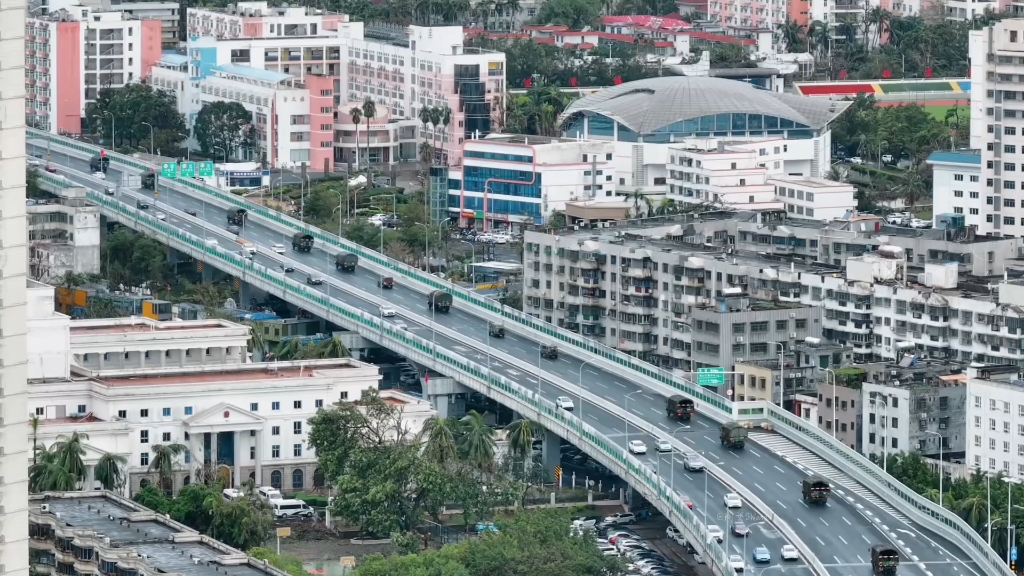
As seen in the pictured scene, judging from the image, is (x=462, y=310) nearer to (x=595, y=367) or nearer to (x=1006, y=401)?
(x=595, y=367)

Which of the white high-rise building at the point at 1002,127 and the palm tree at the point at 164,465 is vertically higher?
the white high-rise building at the point at 1002,127

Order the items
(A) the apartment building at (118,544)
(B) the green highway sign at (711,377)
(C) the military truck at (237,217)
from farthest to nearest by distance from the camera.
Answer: (C) the military truck at (237,217) < (B) the green highway sign at (711,377) < (A) the apartment building at (118,544)

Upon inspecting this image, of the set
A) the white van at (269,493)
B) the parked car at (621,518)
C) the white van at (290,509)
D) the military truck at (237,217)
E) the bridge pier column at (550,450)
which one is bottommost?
the parked car at (621,518)

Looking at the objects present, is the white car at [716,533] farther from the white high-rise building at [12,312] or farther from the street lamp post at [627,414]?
the white high-rise building at [12,312]

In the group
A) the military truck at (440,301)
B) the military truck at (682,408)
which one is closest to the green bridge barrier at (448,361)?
the military truck at (440,301)

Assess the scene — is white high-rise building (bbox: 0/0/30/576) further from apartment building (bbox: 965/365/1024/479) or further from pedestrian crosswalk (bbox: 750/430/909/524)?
apartment building (bbox: 965/365/1024/479)

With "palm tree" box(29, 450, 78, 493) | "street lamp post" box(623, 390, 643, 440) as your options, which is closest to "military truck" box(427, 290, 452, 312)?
"street lamp post" box(623, 390, 643, 440)
